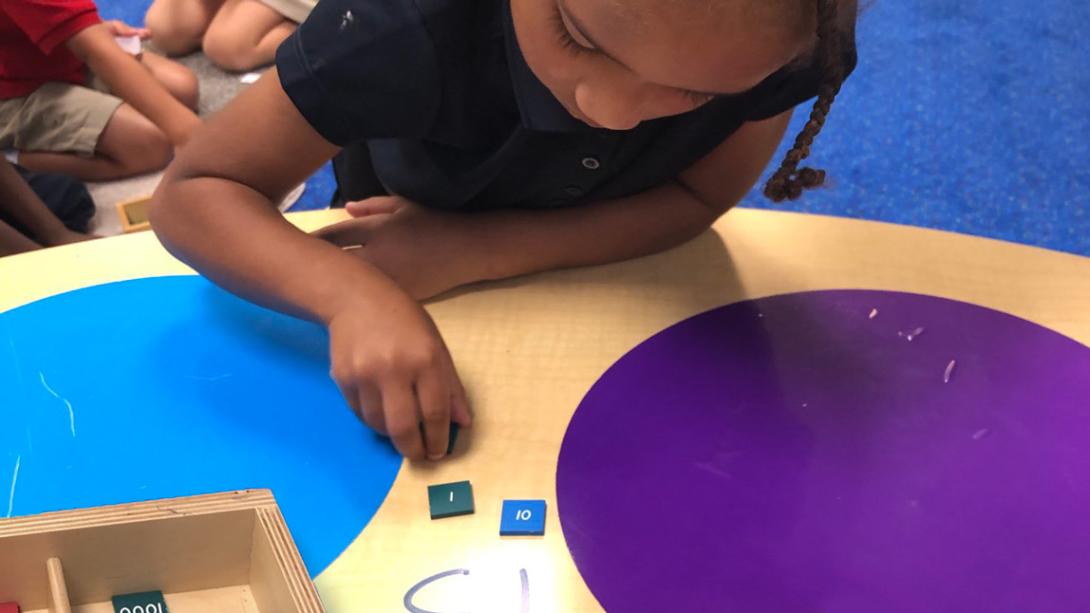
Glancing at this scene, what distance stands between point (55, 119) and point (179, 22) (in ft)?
1.05

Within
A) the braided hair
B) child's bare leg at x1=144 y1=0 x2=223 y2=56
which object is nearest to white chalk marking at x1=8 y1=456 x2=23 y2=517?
the braided hair

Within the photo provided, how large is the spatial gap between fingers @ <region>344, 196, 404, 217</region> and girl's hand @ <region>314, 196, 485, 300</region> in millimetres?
18

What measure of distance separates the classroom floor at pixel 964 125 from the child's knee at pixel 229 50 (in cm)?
3

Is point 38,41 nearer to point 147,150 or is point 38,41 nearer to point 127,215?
point 147,150

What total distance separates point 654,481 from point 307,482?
0.17 m

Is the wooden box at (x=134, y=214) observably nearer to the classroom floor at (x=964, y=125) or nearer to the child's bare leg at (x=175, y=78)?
the classroom floor at (x=964, y=125)

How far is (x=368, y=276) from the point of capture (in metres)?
0.55

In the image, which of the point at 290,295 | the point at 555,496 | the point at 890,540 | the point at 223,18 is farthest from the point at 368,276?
the point at 223,18

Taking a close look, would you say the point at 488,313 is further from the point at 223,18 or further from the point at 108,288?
the point at 223,18

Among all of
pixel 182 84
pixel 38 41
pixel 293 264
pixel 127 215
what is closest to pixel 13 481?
pixel 293 264

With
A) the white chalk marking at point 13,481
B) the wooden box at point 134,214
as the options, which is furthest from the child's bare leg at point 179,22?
the white chalk marking at point 13,481

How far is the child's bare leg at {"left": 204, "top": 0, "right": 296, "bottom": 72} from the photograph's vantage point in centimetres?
160

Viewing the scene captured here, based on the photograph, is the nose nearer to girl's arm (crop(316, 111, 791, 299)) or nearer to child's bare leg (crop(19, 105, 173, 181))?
girl's arm (crop(316, 111, 791, 299))

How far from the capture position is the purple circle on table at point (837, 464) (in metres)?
0.47
